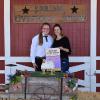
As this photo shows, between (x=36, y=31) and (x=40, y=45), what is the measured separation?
476 millimetres

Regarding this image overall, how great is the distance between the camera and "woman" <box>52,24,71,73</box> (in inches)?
311

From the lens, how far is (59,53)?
763 centimetres

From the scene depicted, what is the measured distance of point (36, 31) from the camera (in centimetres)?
838

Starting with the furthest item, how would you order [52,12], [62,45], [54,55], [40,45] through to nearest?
1. [52,12]
2. [40,45]
3. [62,45]
4. [54,55]

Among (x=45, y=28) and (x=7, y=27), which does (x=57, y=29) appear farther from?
(x=7, y=27)

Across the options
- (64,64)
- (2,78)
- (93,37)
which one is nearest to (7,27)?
(2,78)

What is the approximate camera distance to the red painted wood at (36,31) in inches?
328

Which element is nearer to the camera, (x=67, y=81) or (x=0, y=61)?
(x=67, y=81)

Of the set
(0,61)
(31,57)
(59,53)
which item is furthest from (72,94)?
(0,61)

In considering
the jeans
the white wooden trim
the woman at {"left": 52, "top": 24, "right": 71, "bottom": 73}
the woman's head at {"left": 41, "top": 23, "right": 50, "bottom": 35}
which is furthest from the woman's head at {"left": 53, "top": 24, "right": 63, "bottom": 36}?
the white wooden trim

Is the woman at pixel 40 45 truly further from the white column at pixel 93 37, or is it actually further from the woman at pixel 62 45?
the white column at pixel 93 37

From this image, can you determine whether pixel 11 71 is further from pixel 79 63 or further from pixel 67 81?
pixel 67 81

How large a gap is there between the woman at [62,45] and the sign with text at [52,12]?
0.38 m

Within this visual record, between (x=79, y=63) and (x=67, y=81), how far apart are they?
271 cm
